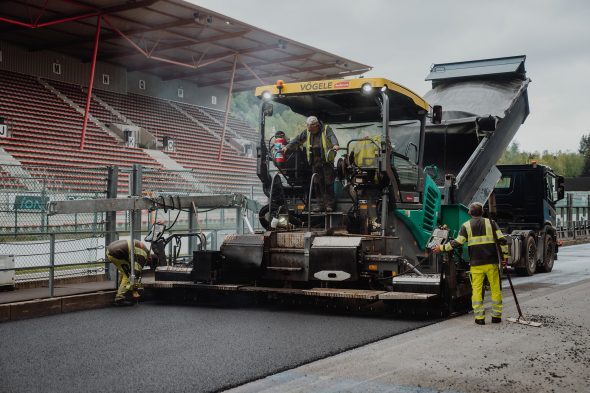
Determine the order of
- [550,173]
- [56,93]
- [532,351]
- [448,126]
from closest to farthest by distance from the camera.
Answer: [532,351] → [448,126] → [550,173] → [56,93]

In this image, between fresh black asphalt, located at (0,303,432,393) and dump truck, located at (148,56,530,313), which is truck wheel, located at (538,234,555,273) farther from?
fresh black asphalt, located at (0,303,432,393)

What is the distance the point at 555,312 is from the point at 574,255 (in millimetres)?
12865

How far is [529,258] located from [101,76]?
22.6 metres

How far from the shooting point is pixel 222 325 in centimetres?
783

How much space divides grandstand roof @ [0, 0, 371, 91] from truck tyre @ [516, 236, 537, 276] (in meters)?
13.0

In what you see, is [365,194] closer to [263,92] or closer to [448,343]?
[263,92]

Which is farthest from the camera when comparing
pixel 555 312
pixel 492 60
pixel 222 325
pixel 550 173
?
pixel 550 173

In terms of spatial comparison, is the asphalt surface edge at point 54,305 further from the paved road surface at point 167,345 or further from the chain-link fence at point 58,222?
the chain-link fence at point 58,222

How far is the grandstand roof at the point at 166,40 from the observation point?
72.3 ft

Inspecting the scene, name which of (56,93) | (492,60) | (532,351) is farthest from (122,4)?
(532,351)

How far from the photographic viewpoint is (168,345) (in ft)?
22.0

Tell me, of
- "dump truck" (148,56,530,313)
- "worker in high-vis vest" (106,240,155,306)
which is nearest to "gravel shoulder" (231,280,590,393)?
"dump truck" (148,56,530,313)

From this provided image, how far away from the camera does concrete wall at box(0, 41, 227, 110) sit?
27828mm

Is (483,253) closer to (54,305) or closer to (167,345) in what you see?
(167,345)
